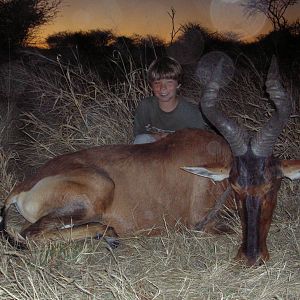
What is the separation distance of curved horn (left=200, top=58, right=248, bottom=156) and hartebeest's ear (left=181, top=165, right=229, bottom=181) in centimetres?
18

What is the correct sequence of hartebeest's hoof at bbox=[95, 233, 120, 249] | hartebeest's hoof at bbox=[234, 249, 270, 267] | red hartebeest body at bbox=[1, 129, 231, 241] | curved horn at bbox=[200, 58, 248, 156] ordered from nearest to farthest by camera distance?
hartebeest's hoof at bbox=[234, 249, 270, 267], curved horn at bbox=[200, 58, 248, 156], hartebeest's hoof at bbox=[95, 233, 120, 249], red hartebeest body at bbox=[1, 129, 231, 241]

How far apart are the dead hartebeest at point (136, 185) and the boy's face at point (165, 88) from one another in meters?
0.72

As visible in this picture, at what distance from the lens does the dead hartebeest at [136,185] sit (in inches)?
168

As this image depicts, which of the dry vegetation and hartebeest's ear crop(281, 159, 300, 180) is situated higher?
hartebeest's ear crop(281, 159, 300, 180)

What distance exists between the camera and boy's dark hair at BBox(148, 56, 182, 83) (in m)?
5.44

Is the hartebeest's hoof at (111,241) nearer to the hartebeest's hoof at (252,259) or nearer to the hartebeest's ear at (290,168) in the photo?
the hartebeest's hoof at (252,259)

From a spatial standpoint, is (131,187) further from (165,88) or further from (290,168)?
(290,168)

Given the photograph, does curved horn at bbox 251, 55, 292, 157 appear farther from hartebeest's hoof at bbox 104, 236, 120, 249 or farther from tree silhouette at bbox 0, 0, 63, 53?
tree silhouette at bbox 0, 0, 63, 53

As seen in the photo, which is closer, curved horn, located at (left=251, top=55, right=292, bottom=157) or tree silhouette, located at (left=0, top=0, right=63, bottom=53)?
curved horn, located at (left=251, top=55, right=292, bottom=157)

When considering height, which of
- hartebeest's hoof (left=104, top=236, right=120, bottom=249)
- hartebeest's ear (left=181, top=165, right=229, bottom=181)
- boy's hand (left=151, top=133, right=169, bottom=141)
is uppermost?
hartebeest's ear (left=181, top=165, right=229, bottom=181)

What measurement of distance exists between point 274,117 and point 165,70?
1757mm

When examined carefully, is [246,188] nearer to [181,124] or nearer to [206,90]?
[206,90]

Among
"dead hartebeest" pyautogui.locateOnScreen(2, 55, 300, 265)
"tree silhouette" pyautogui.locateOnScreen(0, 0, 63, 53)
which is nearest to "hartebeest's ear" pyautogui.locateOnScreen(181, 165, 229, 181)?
"dead hartebeest" pyautogui.locateOnScreen(2, 55, 300, 265)

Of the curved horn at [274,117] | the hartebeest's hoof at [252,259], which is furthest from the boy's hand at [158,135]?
the hartebeest's hoof at [252,259]
